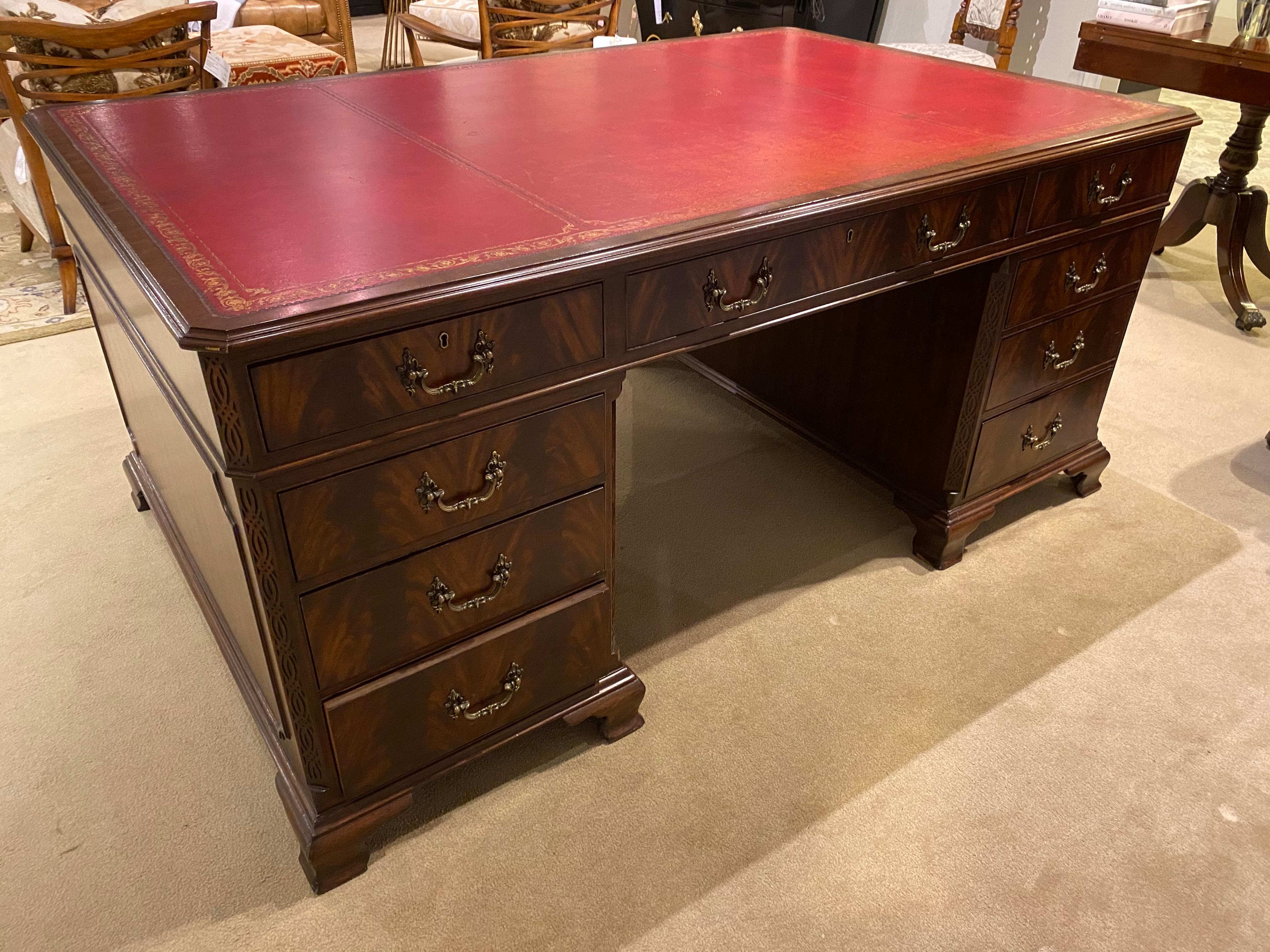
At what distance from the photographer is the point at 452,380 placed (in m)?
1.14

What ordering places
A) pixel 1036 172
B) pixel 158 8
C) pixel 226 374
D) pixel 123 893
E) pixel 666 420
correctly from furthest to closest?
1. pixel 158 8
2. pixel 666 420
3. pixel 1036 172
4. pixel 123 893
5. pixel 226 374

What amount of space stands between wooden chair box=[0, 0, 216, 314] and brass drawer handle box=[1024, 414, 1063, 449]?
2.28 metres

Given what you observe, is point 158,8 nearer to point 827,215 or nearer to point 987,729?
point 827,215

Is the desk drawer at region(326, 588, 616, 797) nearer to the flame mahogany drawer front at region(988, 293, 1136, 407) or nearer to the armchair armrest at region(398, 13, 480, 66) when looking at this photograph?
the flame mahogany drawer front at region(988, 293, 1136, 407)

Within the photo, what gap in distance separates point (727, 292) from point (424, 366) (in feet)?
1.51

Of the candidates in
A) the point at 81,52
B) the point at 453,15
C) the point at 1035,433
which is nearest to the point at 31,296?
the point at 81,52

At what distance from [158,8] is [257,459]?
8.62ft

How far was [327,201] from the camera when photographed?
50.0 inches

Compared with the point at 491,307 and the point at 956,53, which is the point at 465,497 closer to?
the point at 491,307

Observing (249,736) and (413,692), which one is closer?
(413,692)

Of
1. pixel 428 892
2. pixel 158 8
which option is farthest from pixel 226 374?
pixel 158 8

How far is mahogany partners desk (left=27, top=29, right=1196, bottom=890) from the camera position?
1.10 m

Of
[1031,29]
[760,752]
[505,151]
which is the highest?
[505,151]

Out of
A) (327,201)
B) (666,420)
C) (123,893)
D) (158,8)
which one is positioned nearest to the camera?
(327,201)
